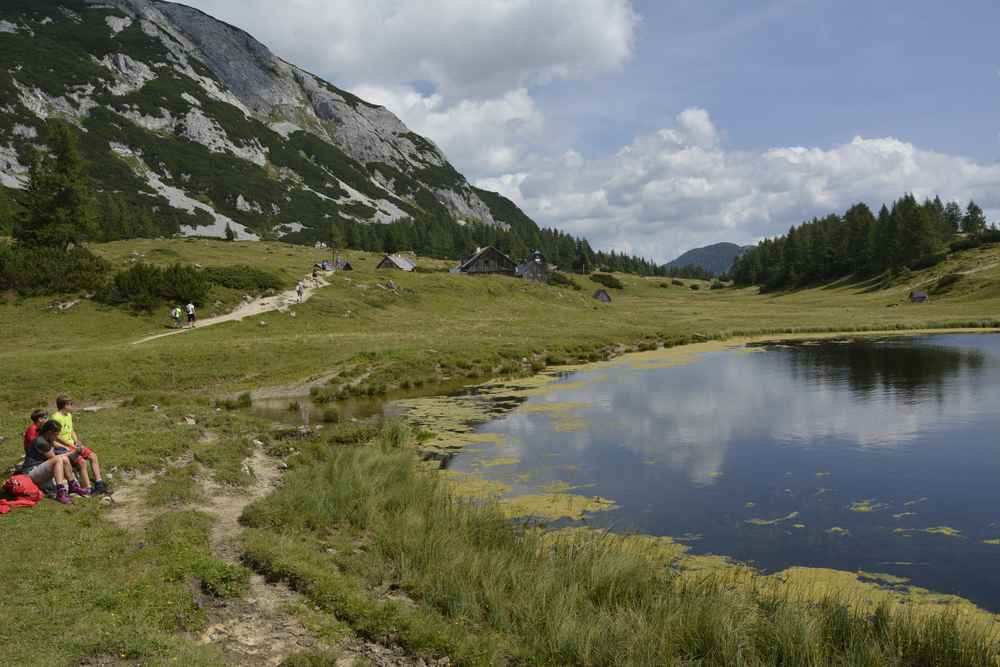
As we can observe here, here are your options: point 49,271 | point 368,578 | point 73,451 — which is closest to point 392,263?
point 49,271

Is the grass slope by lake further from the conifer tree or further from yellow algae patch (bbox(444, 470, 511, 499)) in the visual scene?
the conifer tree

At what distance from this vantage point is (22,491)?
45.7 feet

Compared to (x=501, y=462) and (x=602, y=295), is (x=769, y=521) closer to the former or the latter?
(x=501, y=462)

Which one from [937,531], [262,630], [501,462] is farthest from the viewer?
[501,462]

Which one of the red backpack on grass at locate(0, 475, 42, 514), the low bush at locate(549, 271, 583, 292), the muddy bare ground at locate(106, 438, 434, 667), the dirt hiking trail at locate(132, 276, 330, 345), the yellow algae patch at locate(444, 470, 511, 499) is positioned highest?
the low bush at locate(549, 271, 583, 292)

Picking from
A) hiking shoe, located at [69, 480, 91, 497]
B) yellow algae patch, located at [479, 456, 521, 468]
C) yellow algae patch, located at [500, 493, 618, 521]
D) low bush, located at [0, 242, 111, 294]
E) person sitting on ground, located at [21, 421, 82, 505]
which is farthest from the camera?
low bush, located at [0, 242, 111, 294]

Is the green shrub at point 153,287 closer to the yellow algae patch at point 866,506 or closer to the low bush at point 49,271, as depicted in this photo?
the low bush at point 49,271

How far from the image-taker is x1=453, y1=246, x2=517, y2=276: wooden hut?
13300 centimetres

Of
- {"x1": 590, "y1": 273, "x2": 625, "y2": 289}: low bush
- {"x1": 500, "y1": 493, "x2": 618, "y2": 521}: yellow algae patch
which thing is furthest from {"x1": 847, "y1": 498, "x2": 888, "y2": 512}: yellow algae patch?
{"x1": 590, "y1": 273, "x2": 625, "y2": 289}: low bush

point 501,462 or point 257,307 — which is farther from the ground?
point 257,307

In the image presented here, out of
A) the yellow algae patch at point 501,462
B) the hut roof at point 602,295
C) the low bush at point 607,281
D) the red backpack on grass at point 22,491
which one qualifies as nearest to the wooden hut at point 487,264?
the hut roof at point 602,295

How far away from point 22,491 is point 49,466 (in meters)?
0.80

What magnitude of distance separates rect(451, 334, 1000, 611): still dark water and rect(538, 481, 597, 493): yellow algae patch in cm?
40

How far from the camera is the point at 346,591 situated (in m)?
10.9
